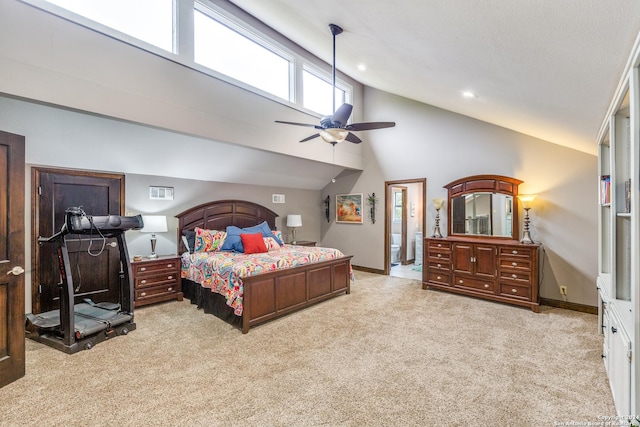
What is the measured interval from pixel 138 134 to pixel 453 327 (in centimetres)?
458

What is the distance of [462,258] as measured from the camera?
4.92m

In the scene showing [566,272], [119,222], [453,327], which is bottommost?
[453,327]

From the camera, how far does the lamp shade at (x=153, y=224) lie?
4367 millimetres

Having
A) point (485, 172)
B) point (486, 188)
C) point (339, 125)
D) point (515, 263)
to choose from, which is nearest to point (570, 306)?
point (515, 263)

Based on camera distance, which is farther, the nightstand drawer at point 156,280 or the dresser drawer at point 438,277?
the dresser drawer at point 438,277

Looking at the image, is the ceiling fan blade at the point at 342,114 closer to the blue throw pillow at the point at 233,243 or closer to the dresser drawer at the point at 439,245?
the blue throw pillow at the point at 233,243

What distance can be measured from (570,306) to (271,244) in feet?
15.1

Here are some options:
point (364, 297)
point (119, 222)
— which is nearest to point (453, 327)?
point (364, 297)

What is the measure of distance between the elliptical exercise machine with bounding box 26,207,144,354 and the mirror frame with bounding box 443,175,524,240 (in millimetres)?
4834

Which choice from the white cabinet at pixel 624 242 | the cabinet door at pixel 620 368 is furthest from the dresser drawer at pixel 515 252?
the cabinet door at pixel 620 368

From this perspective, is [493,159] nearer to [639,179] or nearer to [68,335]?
[639,179]

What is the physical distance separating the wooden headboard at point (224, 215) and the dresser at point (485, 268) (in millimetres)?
3226

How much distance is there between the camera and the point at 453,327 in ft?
12.0

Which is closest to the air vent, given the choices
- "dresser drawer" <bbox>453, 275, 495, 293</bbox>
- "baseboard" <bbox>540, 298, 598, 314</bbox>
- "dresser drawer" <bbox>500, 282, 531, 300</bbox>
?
"dresser drawer" <bbox>453, 275, 495, 293</bbox>
